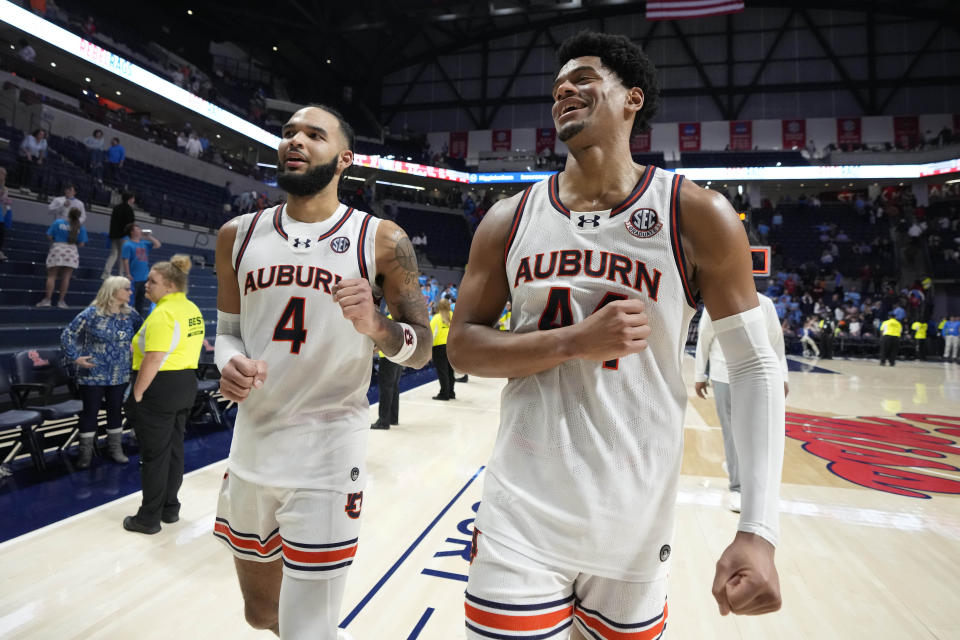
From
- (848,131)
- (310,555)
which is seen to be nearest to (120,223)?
(310,555)

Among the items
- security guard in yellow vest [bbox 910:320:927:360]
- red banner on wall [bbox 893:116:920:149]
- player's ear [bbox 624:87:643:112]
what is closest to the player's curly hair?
player's ear [bbox 624:87:643:112]

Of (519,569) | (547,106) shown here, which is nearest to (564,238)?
(519,569)

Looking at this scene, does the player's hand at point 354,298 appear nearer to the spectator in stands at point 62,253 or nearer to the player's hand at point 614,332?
the player's hand at point 614,332

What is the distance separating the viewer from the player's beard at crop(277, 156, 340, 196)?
2059 mm

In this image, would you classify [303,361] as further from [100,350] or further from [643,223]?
[100,350]

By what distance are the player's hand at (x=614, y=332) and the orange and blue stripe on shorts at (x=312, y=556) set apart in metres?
1.15

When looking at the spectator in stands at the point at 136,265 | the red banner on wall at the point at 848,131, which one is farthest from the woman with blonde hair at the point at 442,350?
the red banner on wall at the point at 848,131

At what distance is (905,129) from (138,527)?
105 feet

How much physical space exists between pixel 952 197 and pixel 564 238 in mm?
30358

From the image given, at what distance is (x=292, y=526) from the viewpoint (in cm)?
180

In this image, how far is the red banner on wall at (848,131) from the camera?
25672 mm

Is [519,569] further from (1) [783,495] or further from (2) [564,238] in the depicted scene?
(1) [783,495]

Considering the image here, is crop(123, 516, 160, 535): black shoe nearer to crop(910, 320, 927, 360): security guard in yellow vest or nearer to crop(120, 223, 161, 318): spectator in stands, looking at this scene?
crop(120, 223, 161, 318): spectator in stands

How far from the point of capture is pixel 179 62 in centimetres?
1989
